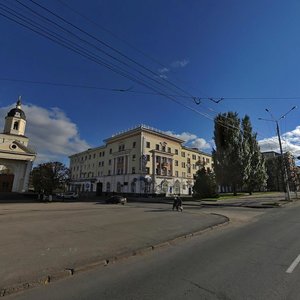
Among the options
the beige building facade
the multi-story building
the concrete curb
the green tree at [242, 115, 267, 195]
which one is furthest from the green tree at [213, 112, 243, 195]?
the concrete curb

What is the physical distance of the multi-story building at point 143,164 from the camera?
63688 millimetres

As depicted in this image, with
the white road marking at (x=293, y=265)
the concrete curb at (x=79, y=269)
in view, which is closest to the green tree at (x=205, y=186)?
the concrete curb at (x=79, y=269)

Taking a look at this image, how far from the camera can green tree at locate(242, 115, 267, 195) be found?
5031cm

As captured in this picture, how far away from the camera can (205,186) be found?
1799 inches

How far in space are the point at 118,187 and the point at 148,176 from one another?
10.2m

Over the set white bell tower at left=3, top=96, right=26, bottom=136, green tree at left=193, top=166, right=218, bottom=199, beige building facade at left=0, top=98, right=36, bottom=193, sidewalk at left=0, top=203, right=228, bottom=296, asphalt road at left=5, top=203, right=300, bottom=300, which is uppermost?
white bell tower at left=3, top=96, right=26, bottom=136

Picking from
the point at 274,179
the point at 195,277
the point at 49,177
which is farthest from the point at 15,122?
the point at 274,179

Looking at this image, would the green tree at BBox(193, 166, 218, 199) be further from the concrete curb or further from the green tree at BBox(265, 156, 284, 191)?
the green tree at BBox(265, 156, 284, 191)

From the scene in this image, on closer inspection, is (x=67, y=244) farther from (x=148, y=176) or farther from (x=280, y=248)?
(x=148, y=176)

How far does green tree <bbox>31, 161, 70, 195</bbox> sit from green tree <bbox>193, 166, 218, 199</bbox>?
25914 millimetres

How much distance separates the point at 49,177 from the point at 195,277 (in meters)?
48.1

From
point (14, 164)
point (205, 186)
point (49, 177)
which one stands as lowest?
point (205, 186)

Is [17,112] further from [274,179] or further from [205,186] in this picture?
[274,179]

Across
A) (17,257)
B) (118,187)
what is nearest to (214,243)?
(17,257)
